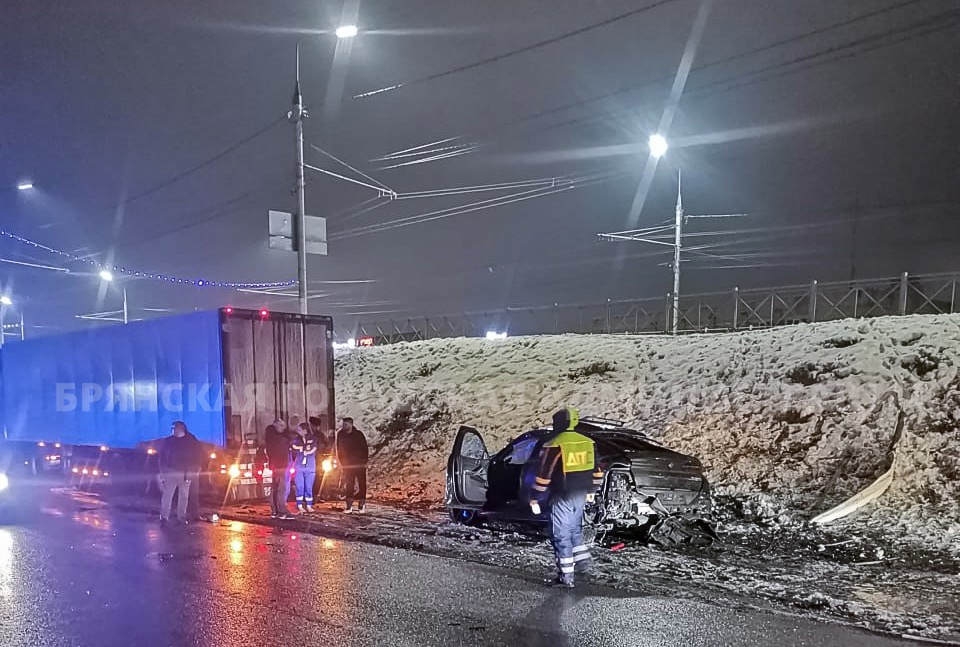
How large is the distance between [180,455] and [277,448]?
1453 millimetres

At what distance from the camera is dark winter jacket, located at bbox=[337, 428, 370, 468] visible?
11383 mm

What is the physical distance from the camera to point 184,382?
12109mm

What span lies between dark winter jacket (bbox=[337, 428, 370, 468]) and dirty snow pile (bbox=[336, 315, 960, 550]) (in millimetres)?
1756

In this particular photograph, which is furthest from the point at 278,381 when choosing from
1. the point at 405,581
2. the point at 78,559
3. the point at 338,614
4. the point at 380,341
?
the point at 380,341

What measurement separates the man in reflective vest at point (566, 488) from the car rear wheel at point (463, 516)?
2766 mm

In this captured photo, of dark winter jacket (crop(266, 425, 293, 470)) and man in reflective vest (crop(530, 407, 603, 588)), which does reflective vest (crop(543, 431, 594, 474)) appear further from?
dark winter jacket (crop(266, 425, 293, 470))

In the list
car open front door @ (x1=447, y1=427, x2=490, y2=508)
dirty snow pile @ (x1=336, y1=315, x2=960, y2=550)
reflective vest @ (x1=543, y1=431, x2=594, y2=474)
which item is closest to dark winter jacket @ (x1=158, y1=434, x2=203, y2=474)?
dirty snow pile @ (x1=336, y1=315, x2=960, y2=550)

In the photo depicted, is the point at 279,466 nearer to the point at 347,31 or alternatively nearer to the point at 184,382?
the point at 184,382

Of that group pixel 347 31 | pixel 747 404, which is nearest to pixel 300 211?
pixel 347 31

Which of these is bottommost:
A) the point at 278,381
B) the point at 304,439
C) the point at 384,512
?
the point at 384,512

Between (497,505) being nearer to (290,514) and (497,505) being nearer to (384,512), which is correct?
(384,512)

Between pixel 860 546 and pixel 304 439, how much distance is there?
26.6 ft

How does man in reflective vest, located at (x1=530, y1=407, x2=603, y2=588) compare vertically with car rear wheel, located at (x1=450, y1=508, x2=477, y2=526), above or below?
above

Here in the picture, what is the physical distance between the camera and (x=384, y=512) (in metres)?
11.3
